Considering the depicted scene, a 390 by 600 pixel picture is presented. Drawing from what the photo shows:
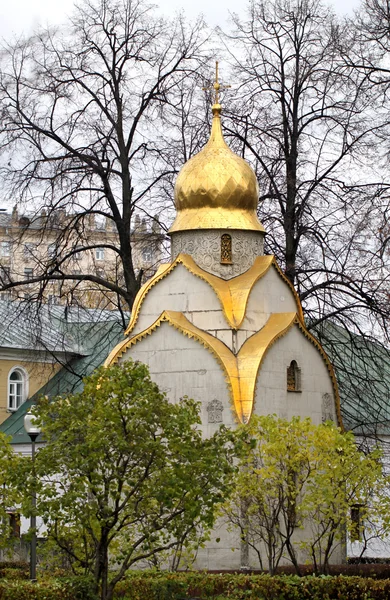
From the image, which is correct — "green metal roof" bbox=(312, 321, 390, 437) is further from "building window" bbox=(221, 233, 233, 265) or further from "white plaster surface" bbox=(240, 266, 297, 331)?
"building window" bbox=(221, 233, 233, 265)

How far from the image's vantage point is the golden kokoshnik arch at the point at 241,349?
96.8ft

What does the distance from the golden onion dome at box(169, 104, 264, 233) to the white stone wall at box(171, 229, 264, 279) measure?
14 centimetres

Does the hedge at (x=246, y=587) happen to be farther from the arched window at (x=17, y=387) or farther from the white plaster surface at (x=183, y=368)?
the arched window at (x=17, y=387)

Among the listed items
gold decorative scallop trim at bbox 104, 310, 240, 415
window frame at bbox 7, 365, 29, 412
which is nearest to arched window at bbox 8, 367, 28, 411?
window frame at bbox 7, 365, 29, 412

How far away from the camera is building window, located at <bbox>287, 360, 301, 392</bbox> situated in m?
30.8

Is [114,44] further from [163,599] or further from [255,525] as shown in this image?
[163,599]

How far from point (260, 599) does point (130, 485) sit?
155 inches

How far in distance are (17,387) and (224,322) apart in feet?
58.5

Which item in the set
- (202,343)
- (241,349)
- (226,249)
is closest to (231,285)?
(226,249)

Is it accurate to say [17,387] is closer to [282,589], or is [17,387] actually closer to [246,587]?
[246,587]

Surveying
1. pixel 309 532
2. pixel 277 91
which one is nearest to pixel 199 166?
pixel 277 91

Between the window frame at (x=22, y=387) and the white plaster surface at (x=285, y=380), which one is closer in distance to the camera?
the white plaster surface at (x=285, y=380)

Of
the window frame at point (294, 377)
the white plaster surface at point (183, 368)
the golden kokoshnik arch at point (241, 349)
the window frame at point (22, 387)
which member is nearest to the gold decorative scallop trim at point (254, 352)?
the golden kokoshnik arch at point (241, 349)

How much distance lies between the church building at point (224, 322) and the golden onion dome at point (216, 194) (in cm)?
2
